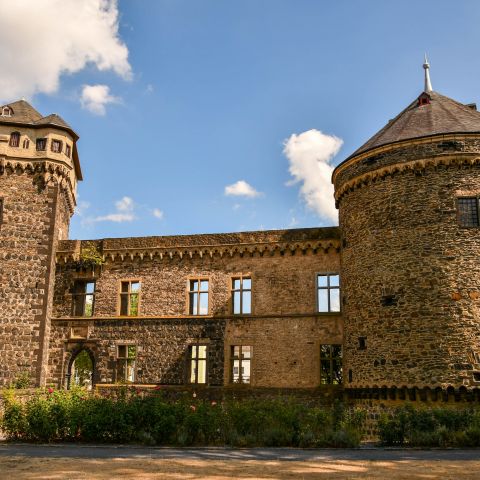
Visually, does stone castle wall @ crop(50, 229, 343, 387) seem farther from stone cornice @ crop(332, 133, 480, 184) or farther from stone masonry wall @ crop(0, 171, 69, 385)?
stone cornice @ crop(332, 133, 480, 184)

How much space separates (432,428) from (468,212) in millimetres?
7276

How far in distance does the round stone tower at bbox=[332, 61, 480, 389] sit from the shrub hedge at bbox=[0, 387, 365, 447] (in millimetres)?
3692

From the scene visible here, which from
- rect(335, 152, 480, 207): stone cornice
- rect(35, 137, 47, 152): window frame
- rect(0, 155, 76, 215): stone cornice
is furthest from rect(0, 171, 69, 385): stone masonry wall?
rect(335, 152, 480, 207): stone cornice

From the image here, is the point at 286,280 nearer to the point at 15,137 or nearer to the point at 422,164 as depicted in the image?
the point at 422,164

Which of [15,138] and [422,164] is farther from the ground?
[15,138]

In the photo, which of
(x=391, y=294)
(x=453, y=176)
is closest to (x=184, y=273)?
(x=391, y=294)

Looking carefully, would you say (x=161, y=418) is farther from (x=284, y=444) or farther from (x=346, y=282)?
(x=346, y=282)

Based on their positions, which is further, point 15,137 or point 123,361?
point 15,137

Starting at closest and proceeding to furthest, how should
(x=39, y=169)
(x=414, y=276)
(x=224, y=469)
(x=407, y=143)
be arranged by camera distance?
1. (x=224, y=469)
2. (x=414, y=276)
3. (x=407, y=143)
4. (x=39, y=169)

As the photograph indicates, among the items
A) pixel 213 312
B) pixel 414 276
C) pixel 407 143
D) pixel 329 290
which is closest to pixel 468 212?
pixel 414 276

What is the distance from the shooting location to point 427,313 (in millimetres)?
18297

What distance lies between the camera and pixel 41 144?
25.4 meters

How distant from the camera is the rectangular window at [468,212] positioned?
1875 cm

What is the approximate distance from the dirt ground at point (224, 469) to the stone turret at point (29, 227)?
11242 mm
